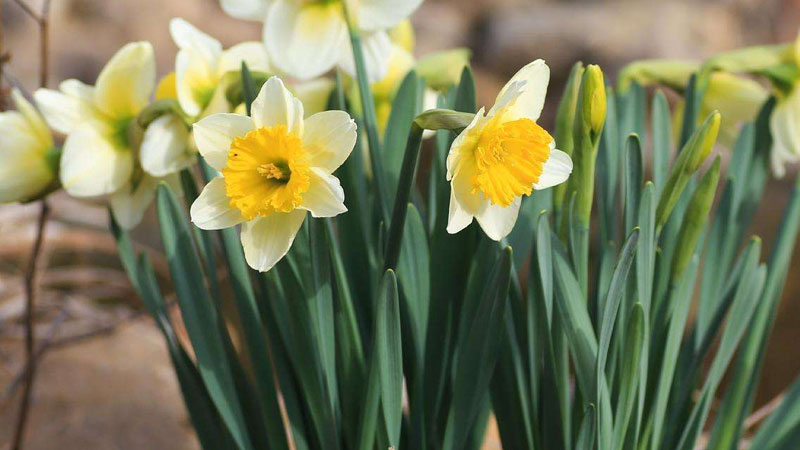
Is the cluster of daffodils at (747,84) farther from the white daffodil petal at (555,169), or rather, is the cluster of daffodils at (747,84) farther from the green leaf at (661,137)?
the white daffodil petal at (555,169)

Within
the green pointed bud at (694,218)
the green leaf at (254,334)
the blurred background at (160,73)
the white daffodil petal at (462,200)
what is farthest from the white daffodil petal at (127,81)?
the blurred background at (160,73)

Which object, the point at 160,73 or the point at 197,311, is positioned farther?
the point at 160,73

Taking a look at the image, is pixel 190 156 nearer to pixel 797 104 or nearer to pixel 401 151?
pixel 401 151

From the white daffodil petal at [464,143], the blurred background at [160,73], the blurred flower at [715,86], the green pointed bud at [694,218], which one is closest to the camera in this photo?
the white daffodil petal at [464,143]

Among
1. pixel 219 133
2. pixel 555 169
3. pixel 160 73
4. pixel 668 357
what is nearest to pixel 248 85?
pixel 219 133

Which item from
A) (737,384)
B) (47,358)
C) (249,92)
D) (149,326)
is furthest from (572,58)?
(249,92)

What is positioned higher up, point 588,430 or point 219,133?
point 219,133

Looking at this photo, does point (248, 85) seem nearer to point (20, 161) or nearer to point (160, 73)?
point (20, 161)
